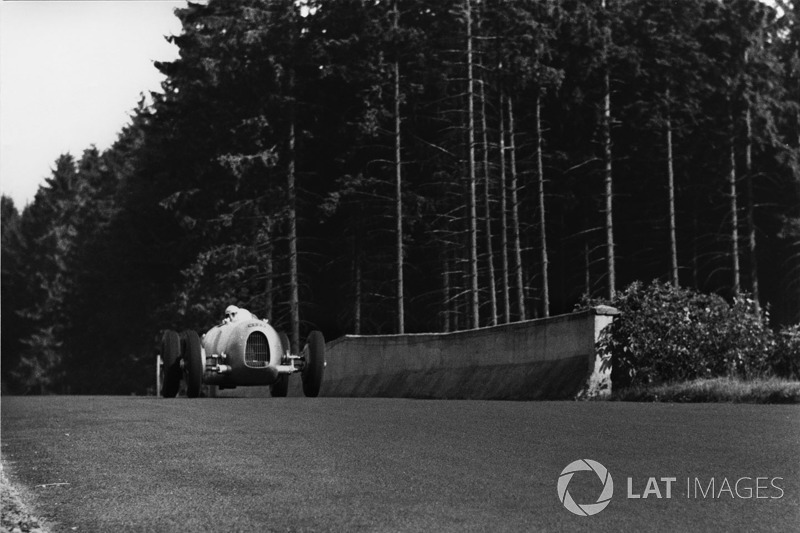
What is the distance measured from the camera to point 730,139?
5734 cm

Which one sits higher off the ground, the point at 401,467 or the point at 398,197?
the point at 398,197

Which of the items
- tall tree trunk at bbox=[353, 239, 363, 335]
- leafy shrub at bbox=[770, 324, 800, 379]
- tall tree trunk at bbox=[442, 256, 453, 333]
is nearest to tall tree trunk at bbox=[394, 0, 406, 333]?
tall tree trunk at bbox=[442, 256, 453, 333]

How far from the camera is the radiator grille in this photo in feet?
68.6

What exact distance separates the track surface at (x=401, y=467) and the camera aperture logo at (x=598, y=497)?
0.07 m

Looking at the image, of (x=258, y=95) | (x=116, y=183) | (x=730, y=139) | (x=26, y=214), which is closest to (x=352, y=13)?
(x=258, y=95)

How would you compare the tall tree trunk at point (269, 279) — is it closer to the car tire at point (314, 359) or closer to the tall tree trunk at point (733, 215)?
the tall tree trunk at point (733, 215)

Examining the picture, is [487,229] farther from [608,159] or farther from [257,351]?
[257,351]

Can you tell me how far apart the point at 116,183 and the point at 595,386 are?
68.9 meters

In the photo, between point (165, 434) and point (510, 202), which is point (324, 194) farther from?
point (165, 434)

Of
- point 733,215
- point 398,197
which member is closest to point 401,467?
point 398,197

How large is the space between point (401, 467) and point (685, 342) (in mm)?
11174

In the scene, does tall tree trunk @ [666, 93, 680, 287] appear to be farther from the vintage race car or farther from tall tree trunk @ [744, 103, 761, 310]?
the vintage race car

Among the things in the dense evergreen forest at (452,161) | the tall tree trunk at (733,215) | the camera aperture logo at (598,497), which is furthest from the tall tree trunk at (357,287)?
the camera aperture logo at (598,497)

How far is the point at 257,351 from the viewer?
2103 cm
